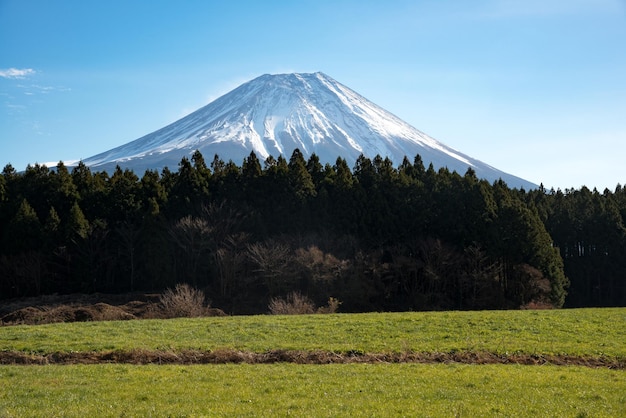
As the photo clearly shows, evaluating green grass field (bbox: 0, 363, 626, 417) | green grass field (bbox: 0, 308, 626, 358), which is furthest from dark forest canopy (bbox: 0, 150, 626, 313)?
green grass field (bbox: 0, 363, 626, 417)

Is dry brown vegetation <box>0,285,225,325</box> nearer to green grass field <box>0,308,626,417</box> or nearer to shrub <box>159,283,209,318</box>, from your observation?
shrub <box>159,283,209,318</box>

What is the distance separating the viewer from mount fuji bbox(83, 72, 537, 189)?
378ft

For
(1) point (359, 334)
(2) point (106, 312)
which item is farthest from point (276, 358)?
(2) point (106, 312)

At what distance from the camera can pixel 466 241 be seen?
149 feet

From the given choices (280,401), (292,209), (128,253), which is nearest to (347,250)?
(292,209)

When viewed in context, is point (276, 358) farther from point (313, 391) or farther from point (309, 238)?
point (309, 238)

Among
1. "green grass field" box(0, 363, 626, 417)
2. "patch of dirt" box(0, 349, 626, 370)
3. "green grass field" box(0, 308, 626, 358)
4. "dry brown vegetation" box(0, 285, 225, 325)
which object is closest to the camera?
"green grass field" box(0, 363, 626, 417)

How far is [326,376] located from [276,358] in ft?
10.4

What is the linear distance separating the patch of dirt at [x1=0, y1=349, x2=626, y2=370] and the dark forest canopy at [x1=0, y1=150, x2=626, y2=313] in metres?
23.8

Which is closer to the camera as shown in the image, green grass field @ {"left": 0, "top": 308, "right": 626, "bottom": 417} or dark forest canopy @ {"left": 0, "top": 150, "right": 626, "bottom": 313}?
green grass field @ {"left": 0, "top": 308, "right": 626, "bottom": 417}

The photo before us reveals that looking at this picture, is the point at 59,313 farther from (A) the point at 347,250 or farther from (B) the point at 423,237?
(B) the point at 423,237

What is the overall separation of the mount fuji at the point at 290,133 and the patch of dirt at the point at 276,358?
9272cm

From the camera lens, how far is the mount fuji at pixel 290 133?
115 m

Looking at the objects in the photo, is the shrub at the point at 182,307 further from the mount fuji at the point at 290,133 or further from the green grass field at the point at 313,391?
the mount fuji at the point at 290,133
